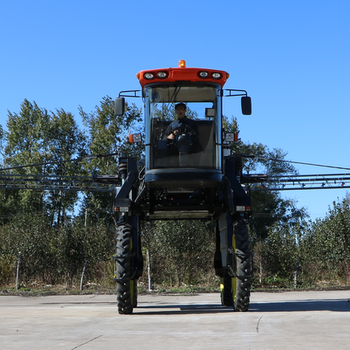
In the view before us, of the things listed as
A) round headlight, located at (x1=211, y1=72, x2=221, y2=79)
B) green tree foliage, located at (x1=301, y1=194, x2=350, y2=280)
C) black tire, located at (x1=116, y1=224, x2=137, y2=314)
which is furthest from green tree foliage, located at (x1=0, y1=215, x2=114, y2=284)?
round headlight, located at (x1=211, y1=72, x2=221, y2=79)

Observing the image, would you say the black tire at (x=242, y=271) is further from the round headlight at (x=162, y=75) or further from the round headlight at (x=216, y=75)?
the round headlight at (x=162, y=75)

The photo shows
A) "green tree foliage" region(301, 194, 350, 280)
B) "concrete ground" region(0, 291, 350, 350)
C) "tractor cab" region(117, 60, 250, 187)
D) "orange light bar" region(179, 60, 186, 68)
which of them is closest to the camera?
"concrete ground" region(0, 291, 350, 350)

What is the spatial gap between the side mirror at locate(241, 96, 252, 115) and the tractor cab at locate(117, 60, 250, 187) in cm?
2

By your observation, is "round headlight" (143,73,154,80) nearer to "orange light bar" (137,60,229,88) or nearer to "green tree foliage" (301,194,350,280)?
"orange light bar" (137,60,229,88)

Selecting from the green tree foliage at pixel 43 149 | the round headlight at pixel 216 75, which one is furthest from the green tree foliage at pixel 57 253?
the green tree foliage at pixel 43 149

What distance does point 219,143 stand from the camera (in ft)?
38.6

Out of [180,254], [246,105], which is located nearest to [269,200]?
[180,254]

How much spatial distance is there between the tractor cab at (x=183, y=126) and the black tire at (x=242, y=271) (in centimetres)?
127

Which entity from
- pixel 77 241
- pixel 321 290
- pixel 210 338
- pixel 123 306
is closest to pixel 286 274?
pixel 321 290

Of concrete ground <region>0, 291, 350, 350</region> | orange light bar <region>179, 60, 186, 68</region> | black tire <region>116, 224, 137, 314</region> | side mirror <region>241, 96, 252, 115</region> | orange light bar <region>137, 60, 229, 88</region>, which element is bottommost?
concrete ground <region>0, 291, 350, 350</region>

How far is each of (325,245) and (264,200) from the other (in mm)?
29048

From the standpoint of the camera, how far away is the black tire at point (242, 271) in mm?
11336

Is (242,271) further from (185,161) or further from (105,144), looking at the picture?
(105,144)

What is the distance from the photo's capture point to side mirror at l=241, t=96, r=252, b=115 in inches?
455
